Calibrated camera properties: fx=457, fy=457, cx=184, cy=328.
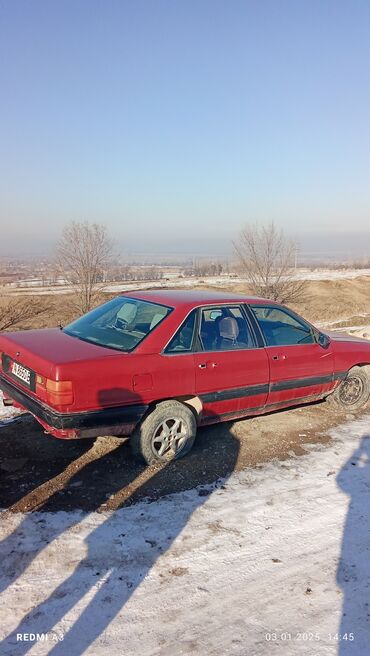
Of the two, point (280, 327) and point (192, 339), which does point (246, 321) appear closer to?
point (280, 327)

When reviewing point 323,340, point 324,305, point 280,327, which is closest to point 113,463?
point 280,327

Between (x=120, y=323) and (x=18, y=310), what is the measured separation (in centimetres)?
1542

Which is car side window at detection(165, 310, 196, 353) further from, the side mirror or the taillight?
the side mirror

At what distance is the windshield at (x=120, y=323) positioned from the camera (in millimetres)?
4242

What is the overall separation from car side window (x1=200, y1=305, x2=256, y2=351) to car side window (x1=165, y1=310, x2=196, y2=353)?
12cm

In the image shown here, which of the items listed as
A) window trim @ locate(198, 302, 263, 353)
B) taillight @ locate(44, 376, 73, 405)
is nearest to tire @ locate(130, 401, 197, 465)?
window trim @ locate(198, 302, 263, 353)

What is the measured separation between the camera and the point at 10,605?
2510 millimetres

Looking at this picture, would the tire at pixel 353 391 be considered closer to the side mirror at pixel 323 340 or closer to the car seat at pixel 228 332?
the side mirror at pixel 323 340

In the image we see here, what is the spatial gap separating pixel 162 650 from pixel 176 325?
8.57 feet

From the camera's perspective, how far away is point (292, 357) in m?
5.07

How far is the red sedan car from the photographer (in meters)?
3.71

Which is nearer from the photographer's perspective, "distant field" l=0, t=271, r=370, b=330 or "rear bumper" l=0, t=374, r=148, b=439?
"rear bumper" l=0, t=374, r=148, b=439

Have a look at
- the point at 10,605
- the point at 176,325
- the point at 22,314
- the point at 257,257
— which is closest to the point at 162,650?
the point at 10,605

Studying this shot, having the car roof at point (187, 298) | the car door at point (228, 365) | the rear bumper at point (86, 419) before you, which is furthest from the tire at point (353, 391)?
the rear bumper at point (86, 419)
